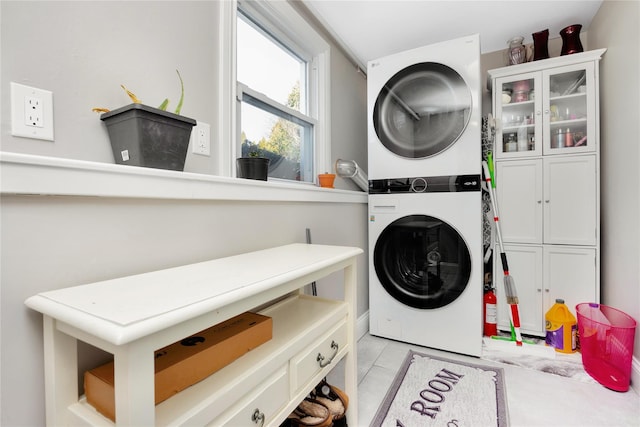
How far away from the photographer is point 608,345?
5.33ft

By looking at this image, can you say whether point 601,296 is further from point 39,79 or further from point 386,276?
point 39,79

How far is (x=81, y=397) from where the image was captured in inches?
29.3

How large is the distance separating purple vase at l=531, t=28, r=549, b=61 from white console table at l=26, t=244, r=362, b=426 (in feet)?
7.53

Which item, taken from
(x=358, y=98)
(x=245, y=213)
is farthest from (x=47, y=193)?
(x=358, y=98)

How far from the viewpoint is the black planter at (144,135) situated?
2.79 feet

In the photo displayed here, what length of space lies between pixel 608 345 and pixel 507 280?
58 centimetres

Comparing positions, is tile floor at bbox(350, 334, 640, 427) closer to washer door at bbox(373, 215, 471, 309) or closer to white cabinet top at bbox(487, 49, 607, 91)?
washer door at bbox(373, 215, 471, 309)

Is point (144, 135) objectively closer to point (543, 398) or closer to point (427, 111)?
point (427, 111)

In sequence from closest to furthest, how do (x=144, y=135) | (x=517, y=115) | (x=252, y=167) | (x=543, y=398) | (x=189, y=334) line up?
(x=189, y=334)
(x=144, y=135)
(x=252, y=167)
(x=543, y=398)
(x=517, y=115)

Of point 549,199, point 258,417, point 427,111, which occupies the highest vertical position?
point 427,111

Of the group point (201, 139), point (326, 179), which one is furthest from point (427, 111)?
point (201, 139)

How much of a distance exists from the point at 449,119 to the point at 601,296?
63.7 inches

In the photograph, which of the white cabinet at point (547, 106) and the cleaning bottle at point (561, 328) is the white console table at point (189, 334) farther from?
the white cabinet at point (547, 106)

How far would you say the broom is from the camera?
2016mm
